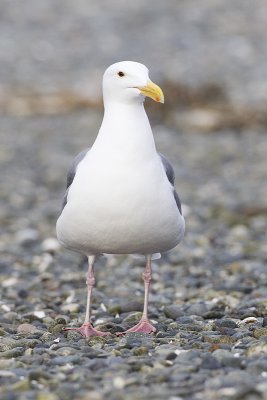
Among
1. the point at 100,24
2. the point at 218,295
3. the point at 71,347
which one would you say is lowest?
the point at 71,347

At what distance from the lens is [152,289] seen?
30.9 feet

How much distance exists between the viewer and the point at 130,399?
4996mm

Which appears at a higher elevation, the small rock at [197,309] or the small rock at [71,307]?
the small rock at [71,307]

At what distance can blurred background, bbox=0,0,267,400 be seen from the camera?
241 inches

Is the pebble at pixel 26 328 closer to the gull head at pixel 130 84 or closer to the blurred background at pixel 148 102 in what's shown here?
the gull head at pixel 130 84

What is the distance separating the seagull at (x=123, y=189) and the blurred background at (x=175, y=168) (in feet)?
2.29

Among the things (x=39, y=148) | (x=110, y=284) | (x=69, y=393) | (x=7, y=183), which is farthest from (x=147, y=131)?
(x=39, y=148)

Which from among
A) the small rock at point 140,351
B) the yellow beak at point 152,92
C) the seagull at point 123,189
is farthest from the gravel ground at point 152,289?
the yellow beak at point 152,92

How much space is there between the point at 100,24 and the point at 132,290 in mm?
19771

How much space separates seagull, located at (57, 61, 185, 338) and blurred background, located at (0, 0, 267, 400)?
70cm

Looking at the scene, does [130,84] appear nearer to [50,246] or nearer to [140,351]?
[140,351]

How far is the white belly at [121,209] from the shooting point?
21.5 feet

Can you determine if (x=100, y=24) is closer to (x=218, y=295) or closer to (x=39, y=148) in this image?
(x=39, y=148)

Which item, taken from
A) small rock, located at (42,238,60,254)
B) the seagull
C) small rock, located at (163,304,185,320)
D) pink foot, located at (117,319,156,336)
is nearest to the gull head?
the seagull
